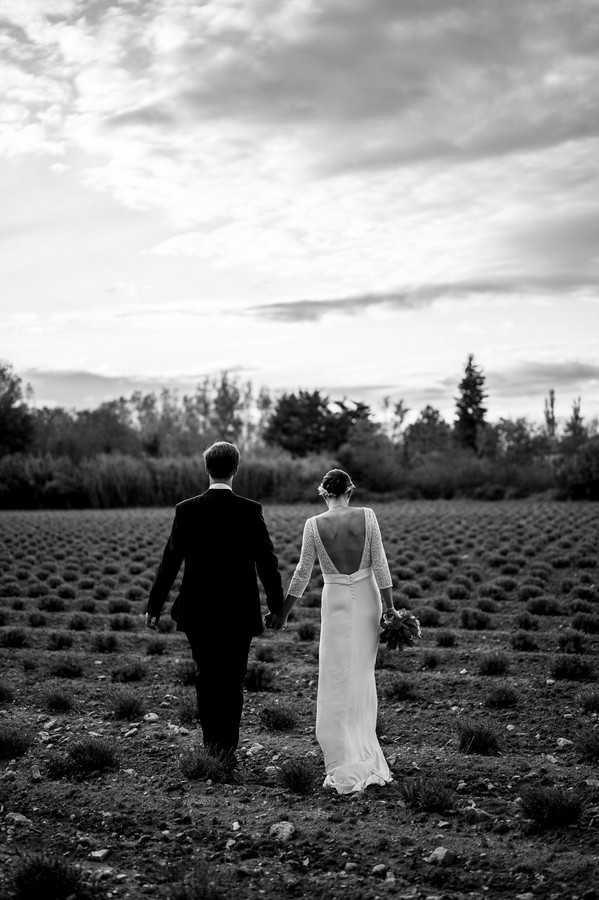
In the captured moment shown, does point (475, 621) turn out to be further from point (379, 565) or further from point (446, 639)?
point (379, 565)

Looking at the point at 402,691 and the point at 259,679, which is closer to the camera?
the point at 402,691

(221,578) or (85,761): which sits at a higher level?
(221,578)

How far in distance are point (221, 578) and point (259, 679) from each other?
2.86m

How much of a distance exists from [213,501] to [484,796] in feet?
7.68

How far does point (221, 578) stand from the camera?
539 cm

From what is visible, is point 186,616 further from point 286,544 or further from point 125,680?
point 286,544

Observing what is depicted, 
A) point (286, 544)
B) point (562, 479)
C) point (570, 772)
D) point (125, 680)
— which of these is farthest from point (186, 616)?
point (562, 479)

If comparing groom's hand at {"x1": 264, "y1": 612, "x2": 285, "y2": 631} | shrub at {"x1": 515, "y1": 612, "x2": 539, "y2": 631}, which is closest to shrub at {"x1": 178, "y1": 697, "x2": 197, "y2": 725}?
groom's hand at {"x1": 264, "y1": 612, "x2": 285, "y2": 631}

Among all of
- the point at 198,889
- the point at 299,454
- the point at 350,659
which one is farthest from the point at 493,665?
the point at 299,454

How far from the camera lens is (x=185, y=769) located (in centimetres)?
532

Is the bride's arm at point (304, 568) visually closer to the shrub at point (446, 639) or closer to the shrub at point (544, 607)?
the shrub at point (446, 639)

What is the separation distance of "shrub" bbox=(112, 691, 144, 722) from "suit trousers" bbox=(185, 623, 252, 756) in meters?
1.66

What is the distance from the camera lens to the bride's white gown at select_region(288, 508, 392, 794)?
5301mm

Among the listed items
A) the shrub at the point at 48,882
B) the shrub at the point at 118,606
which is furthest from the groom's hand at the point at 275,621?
the shrub at the point at 118,606
